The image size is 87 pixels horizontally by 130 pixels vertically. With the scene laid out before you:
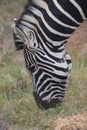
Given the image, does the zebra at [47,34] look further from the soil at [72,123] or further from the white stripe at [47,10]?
the soil at [72,123]

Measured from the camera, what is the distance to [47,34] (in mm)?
4469

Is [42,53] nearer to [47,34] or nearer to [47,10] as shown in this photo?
[47,34]

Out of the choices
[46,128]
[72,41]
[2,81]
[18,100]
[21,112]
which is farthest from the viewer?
[72,41]

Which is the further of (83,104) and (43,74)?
(83,104)

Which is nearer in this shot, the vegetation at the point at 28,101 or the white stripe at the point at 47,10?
the white stripe at the point at 47,10

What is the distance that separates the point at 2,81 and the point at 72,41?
14.4 feet

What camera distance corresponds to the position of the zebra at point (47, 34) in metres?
4.41

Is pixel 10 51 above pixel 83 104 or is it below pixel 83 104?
below

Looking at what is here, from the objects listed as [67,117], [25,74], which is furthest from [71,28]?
[25,74]

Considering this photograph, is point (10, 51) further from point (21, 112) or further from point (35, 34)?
point (35, 34)

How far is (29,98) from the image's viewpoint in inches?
222

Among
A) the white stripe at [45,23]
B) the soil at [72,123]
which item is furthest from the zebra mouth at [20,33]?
the soil at [72,123]

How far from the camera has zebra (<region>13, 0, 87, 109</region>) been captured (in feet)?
14.5

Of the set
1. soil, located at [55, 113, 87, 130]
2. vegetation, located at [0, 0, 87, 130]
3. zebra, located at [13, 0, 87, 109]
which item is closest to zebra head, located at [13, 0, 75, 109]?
zebra, located at [13, 0, 87, 109]
